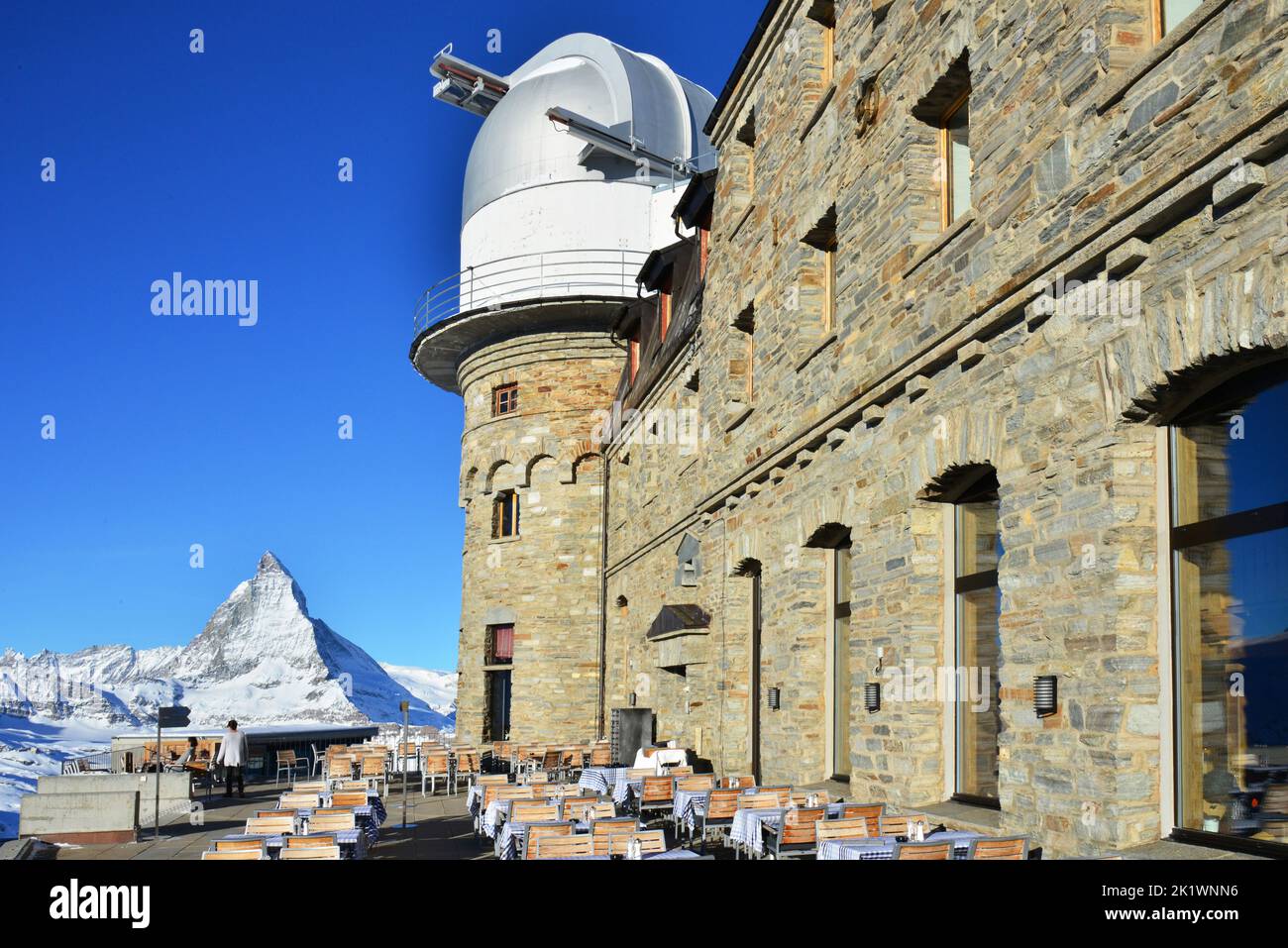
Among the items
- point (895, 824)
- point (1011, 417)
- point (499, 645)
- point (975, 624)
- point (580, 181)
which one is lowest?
point (895, 824)

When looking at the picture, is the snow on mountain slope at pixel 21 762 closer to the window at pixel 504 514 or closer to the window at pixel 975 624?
the window at pixel 504 514

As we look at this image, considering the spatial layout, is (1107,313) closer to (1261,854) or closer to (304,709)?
(1261,854)

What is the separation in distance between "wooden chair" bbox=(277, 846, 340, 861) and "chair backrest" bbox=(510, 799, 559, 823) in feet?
7.44

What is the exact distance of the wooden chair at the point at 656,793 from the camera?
1290 cm

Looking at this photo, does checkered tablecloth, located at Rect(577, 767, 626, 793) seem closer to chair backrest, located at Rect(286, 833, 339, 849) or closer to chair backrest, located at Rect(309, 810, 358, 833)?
chair backrest, located at Rect(309, 810, 358, 833)

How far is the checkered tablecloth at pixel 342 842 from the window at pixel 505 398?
16.8 metres

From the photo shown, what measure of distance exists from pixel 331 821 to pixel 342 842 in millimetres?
702

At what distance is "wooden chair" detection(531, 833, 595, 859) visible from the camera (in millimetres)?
9125

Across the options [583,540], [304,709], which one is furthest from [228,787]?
[304,709]

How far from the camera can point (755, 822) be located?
1000 cm

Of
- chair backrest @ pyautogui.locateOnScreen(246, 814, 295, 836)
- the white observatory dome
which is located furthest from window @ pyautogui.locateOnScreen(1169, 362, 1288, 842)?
the white observatory dome

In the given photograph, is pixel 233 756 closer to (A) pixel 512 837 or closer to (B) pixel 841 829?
(A) pixel 512 837

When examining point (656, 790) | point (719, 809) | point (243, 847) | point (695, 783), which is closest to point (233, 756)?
point (656, 790)

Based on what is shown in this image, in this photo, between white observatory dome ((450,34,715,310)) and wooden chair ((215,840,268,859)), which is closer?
wooden chair ((215,840,268,859))
